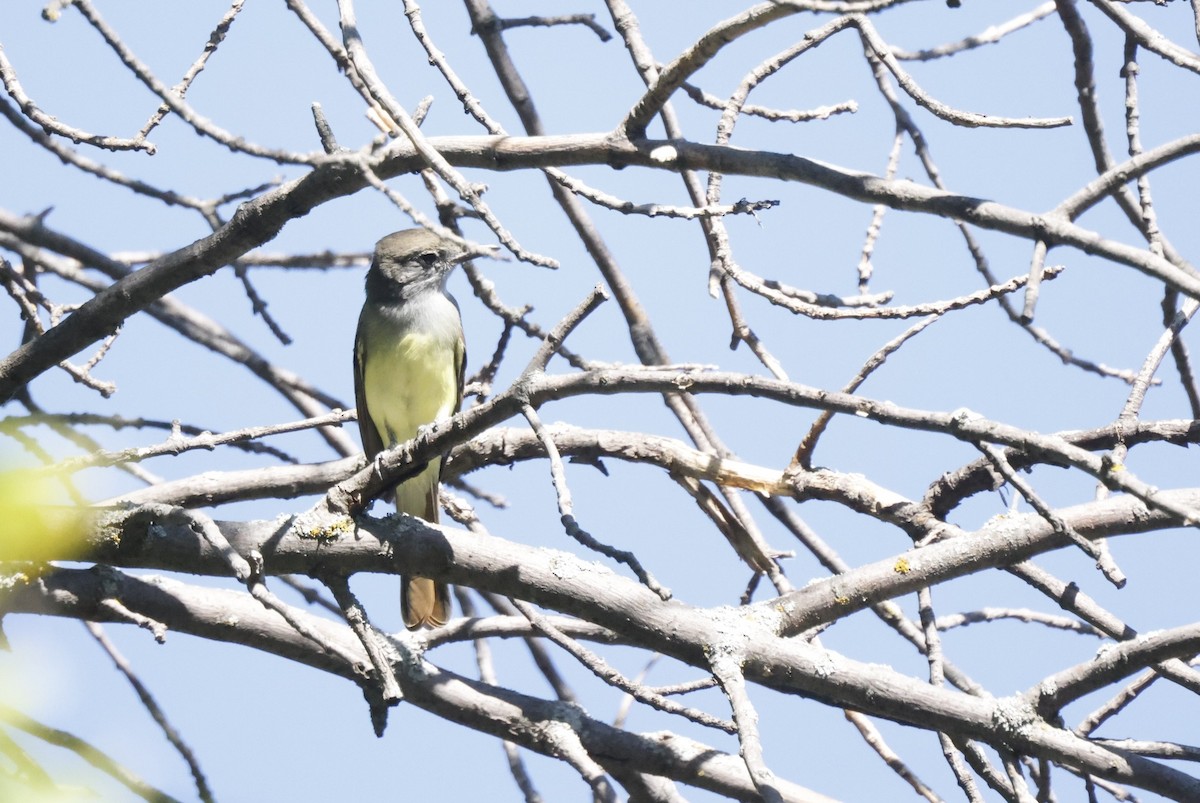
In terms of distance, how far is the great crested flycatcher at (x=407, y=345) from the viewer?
6188 mm

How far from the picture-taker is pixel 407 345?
6156 millimetres

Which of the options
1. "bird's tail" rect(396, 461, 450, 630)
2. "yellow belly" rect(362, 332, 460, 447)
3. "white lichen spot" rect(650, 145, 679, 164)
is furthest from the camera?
"yellow belly" rect(362, 332, 460, 447)

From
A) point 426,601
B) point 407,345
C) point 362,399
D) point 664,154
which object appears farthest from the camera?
point 362,399

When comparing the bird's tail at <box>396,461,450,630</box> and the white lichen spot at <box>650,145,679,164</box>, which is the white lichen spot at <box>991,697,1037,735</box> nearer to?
the white lichen spot at <box>650,145,679,164</box>

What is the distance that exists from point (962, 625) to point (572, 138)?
2.29 m

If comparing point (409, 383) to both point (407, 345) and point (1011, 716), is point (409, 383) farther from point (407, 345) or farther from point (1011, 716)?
point (1011, 716)

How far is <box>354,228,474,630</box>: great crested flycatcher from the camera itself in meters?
6.19

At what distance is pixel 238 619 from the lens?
345 cm

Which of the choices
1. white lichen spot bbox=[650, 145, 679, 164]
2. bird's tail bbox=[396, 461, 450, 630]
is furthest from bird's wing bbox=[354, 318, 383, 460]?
white lichen spot bbox=[650, 145, 679, 164]

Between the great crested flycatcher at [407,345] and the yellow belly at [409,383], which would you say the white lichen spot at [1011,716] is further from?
the yellow belly at [409,383]

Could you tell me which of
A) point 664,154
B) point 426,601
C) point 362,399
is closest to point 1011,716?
point 664,154

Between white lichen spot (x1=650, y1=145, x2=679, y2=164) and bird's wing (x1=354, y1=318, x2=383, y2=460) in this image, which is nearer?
white lichen spot (x1=650, y1=145, x2=679, y2=164)

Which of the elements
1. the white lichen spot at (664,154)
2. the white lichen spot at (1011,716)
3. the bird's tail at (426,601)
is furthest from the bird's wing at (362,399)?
the white lichen spot at (1011,716)

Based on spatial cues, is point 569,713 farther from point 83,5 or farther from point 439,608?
point 83,5
